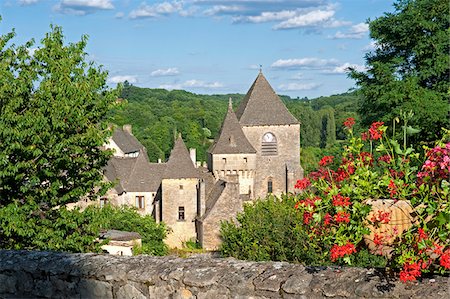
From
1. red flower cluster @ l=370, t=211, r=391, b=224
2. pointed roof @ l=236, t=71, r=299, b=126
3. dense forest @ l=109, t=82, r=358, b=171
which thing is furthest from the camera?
dense forest @ l=109, t=82, r=358, b=171

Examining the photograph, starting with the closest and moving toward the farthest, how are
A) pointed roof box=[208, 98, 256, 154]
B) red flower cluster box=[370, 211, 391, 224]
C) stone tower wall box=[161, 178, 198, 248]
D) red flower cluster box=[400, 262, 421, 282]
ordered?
1. red flower cluster box=[400, 262, 421, 282]
2. red flower cluster box=[370, 211, 391, 224]
3. stone tower wall box=[161, 178, 198, 248]
4. pointed roof box=[208, 98, 256, 154]

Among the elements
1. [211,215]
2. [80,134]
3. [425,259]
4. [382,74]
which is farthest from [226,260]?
[211,215]

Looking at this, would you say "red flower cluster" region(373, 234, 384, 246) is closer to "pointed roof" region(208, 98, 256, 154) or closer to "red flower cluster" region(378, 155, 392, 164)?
"red flower cluster" region(378, 155, 392, 164)

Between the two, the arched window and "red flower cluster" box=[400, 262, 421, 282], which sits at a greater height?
the arched window

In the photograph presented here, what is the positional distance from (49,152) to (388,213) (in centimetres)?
1362

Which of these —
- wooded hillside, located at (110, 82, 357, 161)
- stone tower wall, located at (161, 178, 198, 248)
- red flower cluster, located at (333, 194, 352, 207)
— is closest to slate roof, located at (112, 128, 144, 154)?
stone tower wall, located at (161, 178, 198, 248)

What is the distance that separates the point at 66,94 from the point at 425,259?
48.8 ft

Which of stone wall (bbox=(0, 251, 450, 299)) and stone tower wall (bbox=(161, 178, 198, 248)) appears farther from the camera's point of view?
stone tower wall (bbox=(161, 178, 198, 248))

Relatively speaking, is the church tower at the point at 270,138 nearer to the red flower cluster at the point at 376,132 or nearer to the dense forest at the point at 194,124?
the dense forest at the point at 194,124

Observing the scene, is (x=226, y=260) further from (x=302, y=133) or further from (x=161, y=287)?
(x=302, y=133)

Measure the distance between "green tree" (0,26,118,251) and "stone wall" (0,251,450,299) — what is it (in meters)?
8.90

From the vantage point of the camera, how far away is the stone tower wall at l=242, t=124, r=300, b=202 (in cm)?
5738

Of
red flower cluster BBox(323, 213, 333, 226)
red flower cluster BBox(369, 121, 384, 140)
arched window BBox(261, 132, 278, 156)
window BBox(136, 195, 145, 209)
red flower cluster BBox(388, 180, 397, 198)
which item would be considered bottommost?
window BBox(136, 195, 145, 209)

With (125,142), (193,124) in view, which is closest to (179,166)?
(125,142)
